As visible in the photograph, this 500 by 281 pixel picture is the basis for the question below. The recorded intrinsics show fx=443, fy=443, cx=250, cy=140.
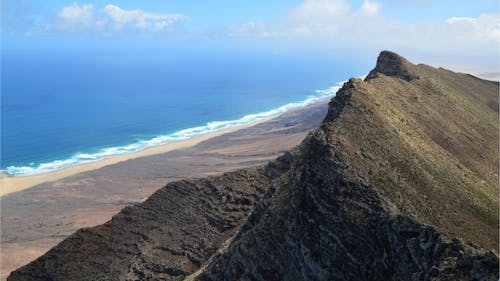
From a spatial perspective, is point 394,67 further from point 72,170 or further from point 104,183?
point 72,170

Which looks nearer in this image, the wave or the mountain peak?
the mountain peak

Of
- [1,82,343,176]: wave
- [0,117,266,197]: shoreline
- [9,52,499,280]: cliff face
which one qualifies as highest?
[1,82,343,176]: wave

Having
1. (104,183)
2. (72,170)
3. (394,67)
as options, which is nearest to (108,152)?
(72,170)

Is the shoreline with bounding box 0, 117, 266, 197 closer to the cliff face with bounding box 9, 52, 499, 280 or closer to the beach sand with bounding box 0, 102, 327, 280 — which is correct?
the beach sand with bounding box 0, 102, 327, 280

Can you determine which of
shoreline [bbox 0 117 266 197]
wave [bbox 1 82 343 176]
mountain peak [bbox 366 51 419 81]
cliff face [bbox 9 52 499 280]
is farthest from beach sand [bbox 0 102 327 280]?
mountain peak [bbox 366 51 419 81]

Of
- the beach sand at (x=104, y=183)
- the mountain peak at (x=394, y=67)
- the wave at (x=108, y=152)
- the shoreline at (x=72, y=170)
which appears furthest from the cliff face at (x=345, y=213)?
the wave at (x=108, y=152)

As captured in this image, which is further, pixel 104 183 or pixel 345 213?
pixel 104 183

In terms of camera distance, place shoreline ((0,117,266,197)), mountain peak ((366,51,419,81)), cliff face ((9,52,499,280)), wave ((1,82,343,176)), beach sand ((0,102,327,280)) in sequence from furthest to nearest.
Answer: wave ((1,82,343,176)) → shoreline ((0,117,266,197)) → beach sand ((0,102,327,280)) → mountain peak ((366,51,419,81)) → cliff face ((9,52,499,280))
